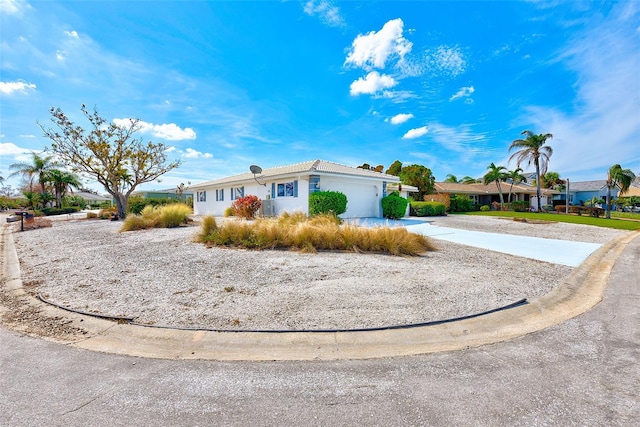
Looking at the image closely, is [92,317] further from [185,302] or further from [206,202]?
[206,202]

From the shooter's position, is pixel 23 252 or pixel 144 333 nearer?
pixel 144 333

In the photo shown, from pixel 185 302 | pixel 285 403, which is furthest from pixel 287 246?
pixel 285 403

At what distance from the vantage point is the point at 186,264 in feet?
20.0

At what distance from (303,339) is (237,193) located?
65.8 ft

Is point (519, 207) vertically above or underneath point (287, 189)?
underneath

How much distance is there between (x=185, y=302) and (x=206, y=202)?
80.1ft

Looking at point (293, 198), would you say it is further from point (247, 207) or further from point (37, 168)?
point (37, 168)

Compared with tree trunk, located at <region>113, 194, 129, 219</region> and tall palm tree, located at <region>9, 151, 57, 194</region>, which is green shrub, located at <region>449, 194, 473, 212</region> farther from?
tall palm tree, located at <region>9, 151, 57, 194</region>

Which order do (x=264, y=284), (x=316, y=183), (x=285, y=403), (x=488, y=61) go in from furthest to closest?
(x=316, y=183) < (x=488, y=61) < (x=264, y=284) < (x=285, y=403)

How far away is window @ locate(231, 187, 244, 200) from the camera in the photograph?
21.2m

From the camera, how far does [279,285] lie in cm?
470

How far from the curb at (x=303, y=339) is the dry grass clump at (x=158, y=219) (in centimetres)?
947

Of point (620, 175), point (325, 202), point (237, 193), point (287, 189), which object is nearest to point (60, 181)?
point (237, 193)

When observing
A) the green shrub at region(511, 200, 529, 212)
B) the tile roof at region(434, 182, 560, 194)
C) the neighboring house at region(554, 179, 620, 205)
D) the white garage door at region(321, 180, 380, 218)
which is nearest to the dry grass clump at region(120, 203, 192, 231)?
the white garage door at region(321, 180, 380, 218)
